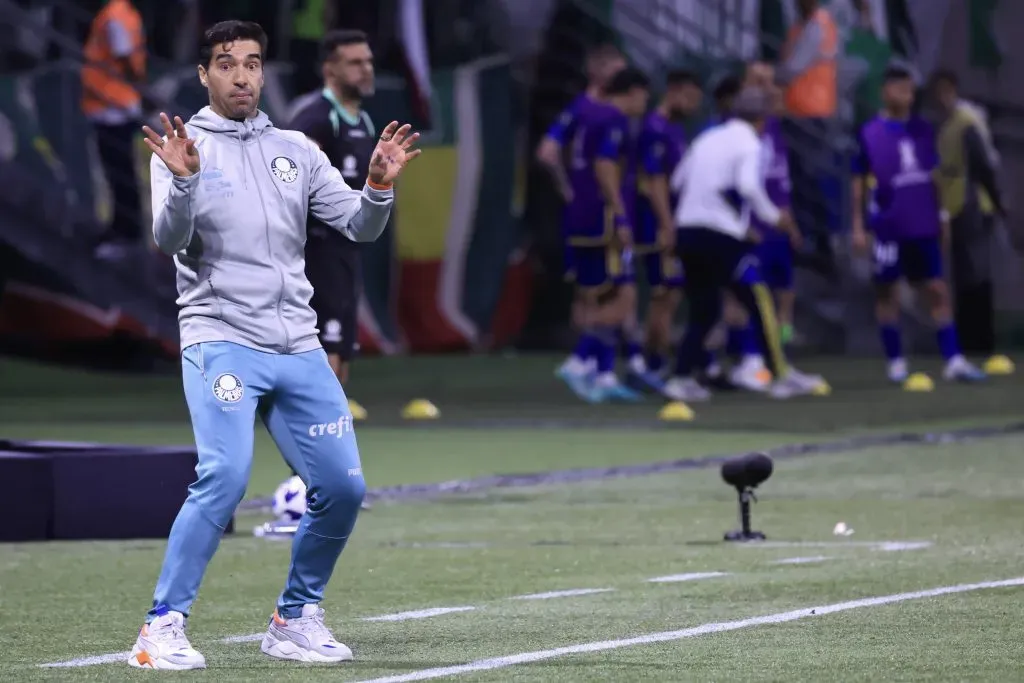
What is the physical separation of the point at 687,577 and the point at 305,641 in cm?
260

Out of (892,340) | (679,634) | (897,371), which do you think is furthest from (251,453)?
(897,371)

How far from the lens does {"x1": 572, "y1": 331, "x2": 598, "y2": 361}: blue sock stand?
20.9 meters

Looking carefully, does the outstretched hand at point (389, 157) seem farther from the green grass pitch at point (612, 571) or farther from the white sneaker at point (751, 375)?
the white sneaker at point (751, 375)

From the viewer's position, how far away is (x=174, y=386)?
23203mm

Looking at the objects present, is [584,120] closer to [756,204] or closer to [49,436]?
[756,204]

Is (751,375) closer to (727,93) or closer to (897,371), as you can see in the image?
(897,371)

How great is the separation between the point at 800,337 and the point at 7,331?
27.9ft

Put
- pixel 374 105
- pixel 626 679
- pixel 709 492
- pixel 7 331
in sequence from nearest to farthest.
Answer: pixel 626 679 < pixel 709 492 < pixel 7 331 < pixel 374 105

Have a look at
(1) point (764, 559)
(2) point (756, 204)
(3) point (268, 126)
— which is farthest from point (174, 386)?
(3) point (268, 126)

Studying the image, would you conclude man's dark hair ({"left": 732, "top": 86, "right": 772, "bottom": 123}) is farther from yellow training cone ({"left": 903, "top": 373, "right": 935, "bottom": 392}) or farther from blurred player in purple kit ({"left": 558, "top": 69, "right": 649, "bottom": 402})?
yellow training cone ({"left": 903, "top": 373, "right": 935, "bottom": 392})

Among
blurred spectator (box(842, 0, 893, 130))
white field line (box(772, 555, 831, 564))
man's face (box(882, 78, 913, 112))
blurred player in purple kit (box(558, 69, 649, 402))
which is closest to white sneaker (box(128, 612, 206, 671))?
white field line (box(772, 555, 831, 564))

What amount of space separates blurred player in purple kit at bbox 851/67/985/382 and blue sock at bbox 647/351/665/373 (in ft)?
6.13

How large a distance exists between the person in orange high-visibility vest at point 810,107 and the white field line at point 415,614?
18.8m

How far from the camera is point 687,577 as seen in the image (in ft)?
34.1
